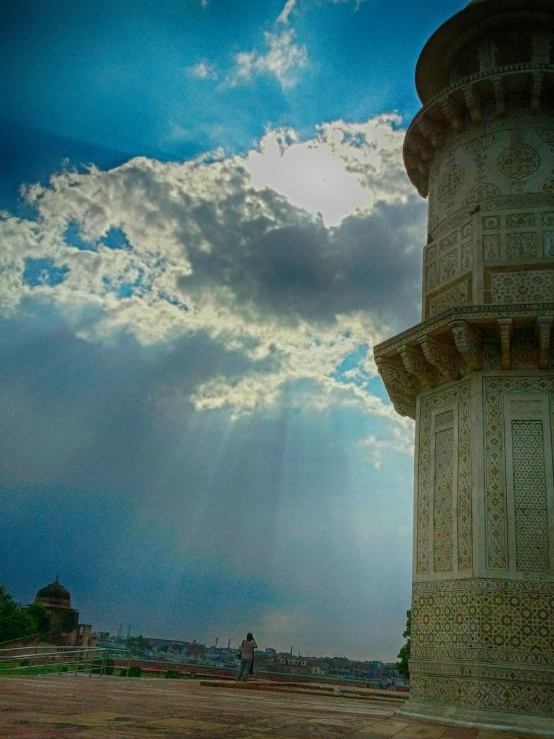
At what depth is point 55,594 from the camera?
4656cm

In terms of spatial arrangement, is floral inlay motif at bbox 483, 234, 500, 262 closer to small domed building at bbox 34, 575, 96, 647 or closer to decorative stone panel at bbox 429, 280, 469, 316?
decorative stone panel at bbox 429, 280, 469, 316

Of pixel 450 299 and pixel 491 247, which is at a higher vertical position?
pixel 491 247

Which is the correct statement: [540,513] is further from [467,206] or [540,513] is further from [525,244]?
[467,206]

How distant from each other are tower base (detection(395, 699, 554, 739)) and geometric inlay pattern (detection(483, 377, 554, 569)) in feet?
5.93

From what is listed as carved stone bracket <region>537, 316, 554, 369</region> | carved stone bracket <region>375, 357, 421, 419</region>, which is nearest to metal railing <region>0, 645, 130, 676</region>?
carved stone bracket <region>375, 357, 421, 419</region>

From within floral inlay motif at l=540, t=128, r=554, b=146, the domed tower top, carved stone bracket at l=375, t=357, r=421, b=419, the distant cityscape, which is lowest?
the distant cityscape

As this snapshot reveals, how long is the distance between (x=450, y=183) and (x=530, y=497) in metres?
6.31

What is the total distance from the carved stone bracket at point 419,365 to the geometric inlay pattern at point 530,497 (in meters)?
1.70

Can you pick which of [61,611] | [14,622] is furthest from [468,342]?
[61,611]

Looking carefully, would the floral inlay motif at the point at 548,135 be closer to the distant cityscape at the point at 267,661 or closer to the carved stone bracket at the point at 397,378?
the carved stone bracket at the point at 397,378

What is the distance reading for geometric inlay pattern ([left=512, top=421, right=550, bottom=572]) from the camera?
29.3 feet

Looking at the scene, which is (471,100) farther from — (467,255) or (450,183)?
(467,255)

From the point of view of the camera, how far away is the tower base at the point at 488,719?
311 inches

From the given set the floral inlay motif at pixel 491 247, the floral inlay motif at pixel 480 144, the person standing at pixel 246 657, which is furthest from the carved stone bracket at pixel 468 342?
the person standing at pixel 246 657
